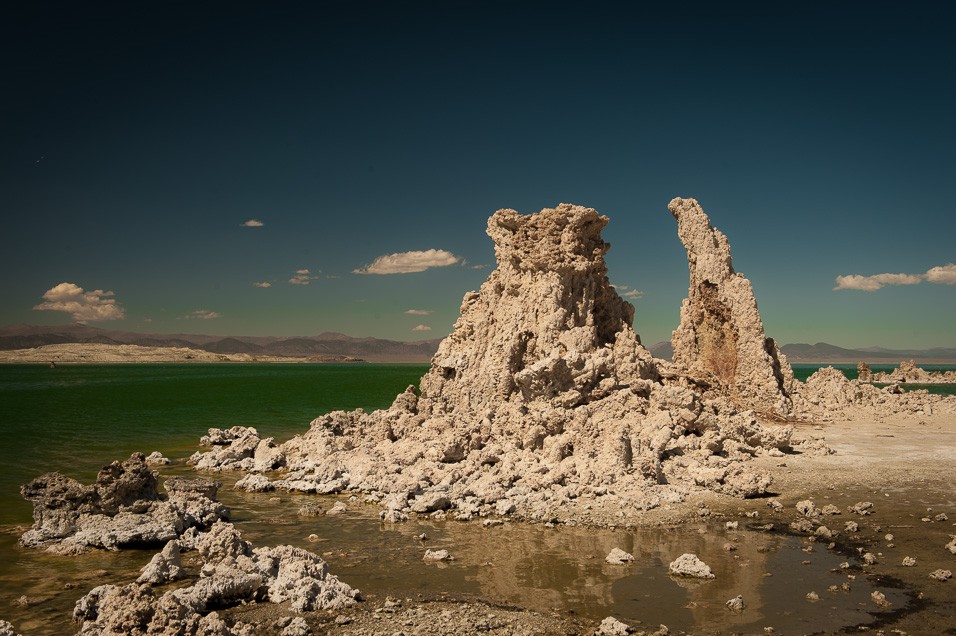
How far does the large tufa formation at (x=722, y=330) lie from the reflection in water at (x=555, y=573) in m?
14.8

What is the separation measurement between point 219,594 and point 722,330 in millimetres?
22514

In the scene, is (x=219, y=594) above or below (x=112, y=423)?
above

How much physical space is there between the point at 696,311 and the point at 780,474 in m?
11.9

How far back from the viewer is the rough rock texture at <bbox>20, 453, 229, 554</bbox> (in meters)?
10.7

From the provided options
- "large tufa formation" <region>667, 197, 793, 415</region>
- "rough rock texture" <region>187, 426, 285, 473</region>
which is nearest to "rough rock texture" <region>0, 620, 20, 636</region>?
"rough rock texture" <region>187, 426, 285, 473</region>

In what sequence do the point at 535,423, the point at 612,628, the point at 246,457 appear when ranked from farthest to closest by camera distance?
the point at 246,457 → the point at 535,423 → the point at 612,628

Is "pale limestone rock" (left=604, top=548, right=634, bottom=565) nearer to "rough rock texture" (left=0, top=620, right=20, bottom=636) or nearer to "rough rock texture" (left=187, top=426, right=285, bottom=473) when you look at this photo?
"rough rock texture" (left=0, top=620, right=20, bottom=636)

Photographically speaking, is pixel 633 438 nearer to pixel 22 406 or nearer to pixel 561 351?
pixel 561 351

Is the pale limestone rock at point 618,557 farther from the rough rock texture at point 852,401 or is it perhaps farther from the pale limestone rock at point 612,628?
the rough rock texture at point 852,401

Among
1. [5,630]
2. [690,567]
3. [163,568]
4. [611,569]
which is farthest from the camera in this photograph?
[611,569]

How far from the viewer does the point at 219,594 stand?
26.2ft

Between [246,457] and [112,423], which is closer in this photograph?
[246,457]

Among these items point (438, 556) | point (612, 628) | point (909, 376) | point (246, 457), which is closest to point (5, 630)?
point (438, 556)

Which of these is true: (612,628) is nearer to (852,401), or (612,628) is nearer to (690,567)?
(690,567)
